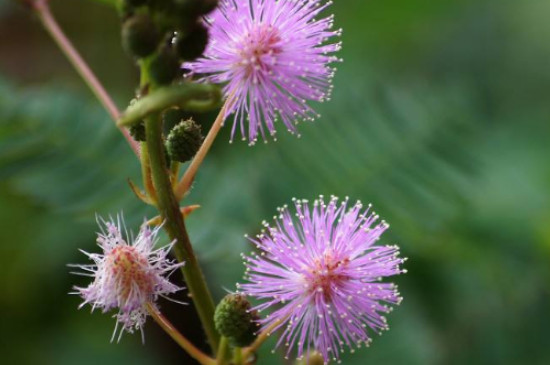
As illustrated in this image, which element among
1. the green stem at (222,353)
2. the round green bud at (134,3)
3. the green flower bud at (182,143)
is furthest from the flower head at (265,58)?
the green stem at (222,353)

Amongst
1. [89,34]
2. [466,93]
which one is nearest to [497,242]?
[466,93]

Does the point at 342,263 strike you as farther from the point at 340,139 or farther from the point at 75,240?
the point at 75,240

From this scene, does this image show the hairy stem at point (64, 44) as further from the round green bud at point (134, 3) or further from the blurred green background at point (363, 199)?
the blurred green background at point (363, 199)

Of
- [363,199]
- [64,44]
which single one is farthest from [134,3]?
[363,199]

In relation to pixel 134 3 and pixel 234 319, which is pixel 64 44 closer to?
pixel 134 3

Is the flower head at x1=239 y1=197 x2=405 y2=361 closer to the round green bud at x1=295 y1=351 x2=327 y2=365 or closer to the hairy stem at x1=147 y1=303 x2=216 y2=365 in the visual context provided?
the round green bud at x1=295 y1=351 x2=327 y2=365

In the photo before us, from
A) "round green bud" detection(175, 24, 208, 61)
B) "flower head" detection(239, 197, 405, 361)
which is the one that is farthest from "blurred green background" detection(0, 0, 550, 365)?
"round green bud" detection(175, 24, 208, 61)
